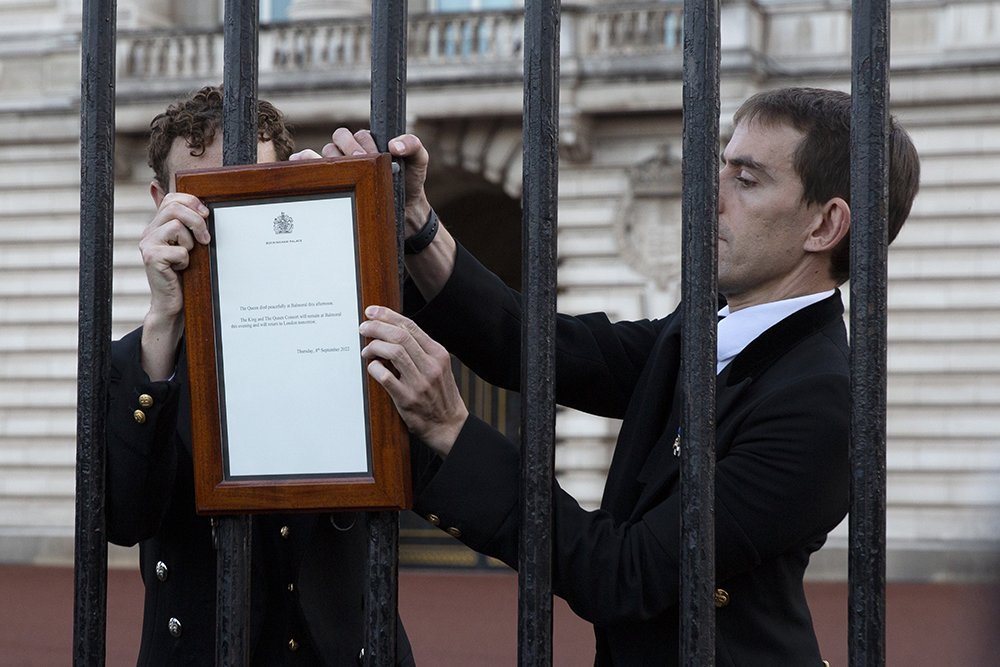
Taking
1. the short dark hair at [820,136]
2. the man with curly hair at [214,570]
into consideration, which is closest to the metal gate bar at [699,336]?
the short dark hair at [820,136]

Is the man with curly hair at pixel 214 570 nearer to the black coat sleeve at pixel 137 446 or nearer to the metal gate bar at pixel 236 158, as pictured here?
the black coat sleeve at pixel 137 446

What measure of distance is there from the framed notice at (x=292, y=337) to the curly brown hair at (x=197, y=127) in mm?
851

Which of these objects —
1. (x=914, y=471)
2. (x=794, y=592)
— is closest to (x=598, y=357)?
(x=794, y=592)

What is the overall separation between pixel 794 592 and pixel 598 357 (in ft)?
1.76

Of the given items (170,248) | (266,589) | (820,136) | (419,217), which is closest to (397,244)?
(170,248)

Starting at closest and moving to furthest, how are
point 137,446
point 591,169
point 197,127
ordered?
point 137,446, point 197,127, point 591,169

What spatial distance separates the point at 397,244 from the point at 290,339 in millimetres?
152

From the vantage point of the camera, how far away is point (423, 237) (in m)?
1.93

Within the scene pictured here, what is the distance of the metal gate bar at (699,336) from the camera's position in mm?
1415

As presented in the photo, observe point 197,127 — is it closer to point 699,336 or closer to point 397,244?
point 397,244

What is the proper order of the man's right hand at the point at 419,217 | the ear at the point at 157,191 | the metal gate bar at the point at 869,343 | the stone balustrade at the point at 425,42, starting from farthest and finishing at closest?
1. the stone balustrade at the point at 425,42
2. the ear at the point at 157,191
3. the man's right hand at the point at 419,217
4. the metal gate bar at the point at 869,343

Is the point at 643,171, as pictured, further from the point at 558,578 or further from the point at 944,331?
the point at 558,578

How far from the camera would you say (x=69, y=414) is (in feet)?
53.2

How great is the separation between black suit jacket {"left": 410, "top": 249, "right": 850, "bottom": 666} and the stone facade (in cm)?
1166
